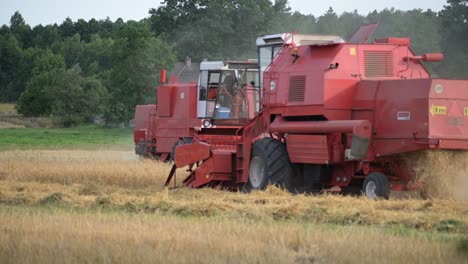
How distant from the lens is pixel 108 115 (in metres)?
64.4

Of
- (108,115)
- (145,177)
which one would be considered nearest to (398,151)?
(145,177)

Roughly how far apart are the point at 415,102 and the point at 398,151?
0.86 metres

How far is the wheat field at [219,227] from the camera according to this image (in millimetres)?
9273

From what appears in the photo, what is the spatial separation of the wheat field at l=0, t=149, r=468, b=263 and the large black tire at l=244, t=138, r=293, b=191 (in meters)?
1.04

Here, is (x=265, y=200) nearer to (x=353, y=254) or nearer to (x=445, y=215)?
(x=445, y=215)

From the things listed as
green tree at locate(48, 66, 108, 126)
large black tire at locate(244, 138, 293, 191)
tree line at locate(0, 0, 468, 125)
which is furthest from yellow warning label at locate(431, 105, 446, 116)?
green tree at locate(48, 66, 108, 126)

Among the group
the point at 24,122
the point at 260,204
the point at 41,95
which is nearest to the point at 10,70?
the point at 41,95

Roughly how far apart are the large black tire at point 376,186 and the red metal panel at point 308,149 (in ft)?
3.06

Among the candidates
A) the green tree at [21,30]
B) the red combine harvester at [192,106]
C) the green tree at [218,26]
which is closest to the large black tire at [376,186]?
the red combine harvester at [192,106]

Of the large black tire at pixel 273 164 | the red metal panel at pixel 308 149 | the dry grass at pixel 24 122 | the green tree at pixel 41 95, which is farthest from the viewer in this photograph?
the green tree at pixel 41 95

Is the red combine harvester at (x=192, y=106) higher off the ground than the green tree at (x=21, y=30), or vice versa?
the green tree at (x=21, y=30)

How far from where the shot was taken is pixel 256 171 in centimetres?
1830

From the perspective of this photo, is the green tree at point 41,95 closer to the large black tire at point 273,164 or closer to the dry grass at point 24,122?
the dry grass at point 24,122

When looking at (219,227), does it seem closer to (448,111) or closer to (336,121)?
(336,121)
